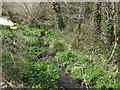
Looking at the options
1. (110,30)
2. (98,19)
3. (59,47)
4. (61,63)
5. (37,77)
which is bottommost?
(61,63)

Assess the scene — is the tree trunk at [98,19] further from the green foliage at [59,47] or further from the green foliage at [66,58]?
the green foliage at [59,47]

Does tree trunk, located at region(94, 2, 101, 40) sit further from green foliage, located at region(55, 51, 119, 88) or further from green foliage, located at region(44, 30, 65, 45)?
green foliage, located at region(44, 30, 65, 45)

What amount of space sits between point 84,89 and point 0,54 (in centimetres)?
292

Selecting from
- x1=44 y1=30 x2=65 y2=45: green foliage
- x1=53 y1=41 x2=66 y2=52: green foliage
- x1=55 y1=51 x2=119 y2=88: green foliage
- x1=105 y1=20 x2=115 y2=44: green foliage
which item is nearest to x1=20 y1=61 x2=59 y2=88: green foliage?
x1=55 y1=51 x2=119 y2=88: green foliage

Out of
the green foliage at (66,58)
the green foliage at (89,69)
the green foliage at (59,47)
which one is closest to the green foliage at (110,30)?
the green foliage at (89,69)

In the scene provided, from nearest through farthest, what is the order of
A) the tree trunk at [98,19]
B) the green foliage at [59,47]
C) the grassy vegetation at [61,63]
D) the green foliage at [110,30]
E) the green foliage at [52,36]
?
1. the grassy vegetation at [61,63]
2. the green foliage at [110,30]
3. the tree trunk at [98,19]
4. the green foliage at [59,47]
5. the green foliage at [52,36]

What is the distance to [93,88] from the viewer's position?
499cm

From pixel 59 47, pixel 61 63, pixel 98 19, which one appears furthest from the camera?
pixel 59 47

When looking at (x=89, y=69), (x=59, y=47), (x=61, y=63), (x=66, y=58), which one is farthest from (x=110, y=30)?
(x=59, y=47)

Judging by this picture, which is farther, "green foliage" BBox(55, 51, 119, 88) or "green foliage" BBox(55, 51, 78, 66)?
"green foliage" BBox(55, 51, 78, 66)

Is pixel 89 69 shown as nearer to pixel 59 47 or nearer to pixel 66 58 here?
pixel 66 58

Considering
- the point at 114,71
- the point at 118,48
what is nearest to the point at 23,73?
the point at 114,71

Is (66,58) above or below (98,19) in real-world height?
below

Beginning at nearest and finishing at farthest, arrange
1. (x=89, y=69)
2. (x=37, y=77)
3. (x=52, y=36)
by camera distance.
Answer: (x=37, y=77), (x=89, y=69), (x=52, y=36)
